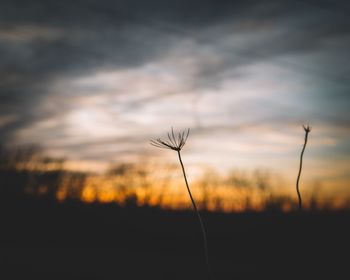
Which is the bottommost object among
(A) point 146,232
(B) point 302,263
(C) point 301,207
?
(A) point 146,232

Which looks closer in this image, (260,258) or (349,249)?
(349,249)

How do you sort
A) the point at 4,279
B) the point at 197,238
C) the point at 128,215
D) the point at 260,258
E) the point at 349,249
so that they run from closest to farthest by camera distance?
1. the point at 4,279
2. the point at 349,249
3. the point at 260,258
4. the point at 197,238
5. the point at 128,215

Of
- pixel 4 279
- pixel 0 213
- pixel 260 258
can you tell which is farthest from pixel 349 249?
pixel 0 213

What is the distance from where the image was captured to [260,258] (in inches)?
682

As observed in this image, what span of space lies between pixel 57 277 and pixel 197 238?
19206 millimetres

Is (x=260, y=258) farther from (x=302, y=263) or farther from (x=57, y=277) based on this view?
(x=302, y=263)

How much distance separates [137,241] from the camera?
2906cm

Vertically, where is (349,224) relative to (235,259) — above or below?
above

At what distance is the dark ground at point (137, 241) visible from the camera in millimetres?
13000

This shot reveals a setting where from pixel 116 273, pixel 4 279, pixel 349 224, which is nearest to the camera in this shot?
pixel 4 279

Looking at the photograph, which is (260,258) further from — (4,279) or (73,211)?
(73,211)

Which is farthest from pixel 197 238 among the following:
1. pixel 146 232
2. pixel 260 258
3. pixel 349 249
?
pixel 349 249

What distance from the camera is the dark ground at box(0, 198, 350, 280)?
1300 cm

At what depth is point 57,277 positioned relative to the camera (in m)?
10.9
